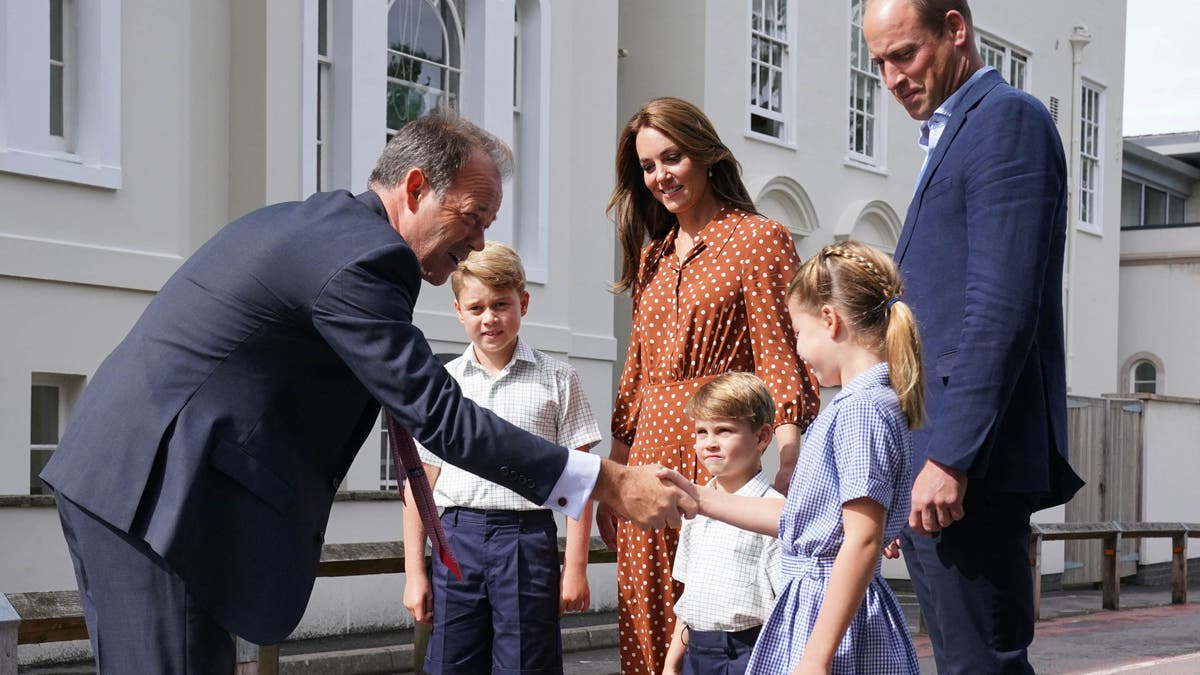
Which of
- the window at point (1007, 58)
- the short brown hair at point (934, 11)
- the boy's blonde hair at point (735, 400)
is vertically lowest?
the boy's blonde hair at point (735, 400)

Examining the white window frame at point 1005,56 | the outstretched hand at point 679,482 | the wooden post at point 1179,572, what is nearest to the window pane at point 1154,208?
the white window frame at point 1005,56

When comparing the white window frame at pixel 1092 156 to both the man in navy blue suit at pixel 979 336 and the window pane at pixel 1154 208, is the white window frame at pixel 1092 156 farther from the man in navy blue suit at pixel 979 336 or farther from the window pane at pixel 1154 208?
the man in navy blue suit at pixel 979 336

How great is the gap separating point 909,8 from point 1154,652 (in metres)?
8.57

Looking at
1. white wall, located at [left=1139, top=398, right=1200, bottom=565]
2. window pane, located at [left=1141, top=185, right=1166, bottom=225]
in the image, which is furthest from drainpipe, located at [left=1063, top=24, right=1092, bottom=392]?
window pane, located at [left=1141, top=185, right=1166, bottom=225]

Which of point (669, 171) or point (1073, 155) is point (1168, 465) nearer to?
point (1073, 155)

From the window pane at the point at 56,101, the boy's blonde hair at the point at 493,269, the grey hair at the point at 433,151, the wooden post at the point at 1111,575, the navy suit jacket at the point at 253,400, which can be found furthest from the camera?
the wooden post at the point at 1111,575

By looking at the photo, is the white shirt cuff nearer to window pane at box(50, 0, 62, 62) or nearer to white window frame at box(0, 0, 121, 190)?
white window frame at box(0, 0, 121, 190)

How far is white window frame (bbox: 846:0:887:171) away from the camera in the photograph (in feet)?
59.1

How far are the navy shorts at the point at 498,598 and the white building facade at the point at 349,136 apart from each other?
5087 mm

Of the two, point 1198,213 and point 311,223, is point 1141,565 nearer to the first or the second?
point 1198,213

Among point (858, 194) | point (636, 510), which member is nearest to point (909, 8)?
point (636, 510)

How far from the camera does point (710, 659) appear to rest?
436cm

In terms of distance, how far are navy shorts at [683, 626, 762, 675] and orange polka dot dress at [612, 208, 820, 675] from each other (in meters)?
0.23

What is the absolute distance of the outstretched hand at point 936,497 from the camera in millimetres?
3410
